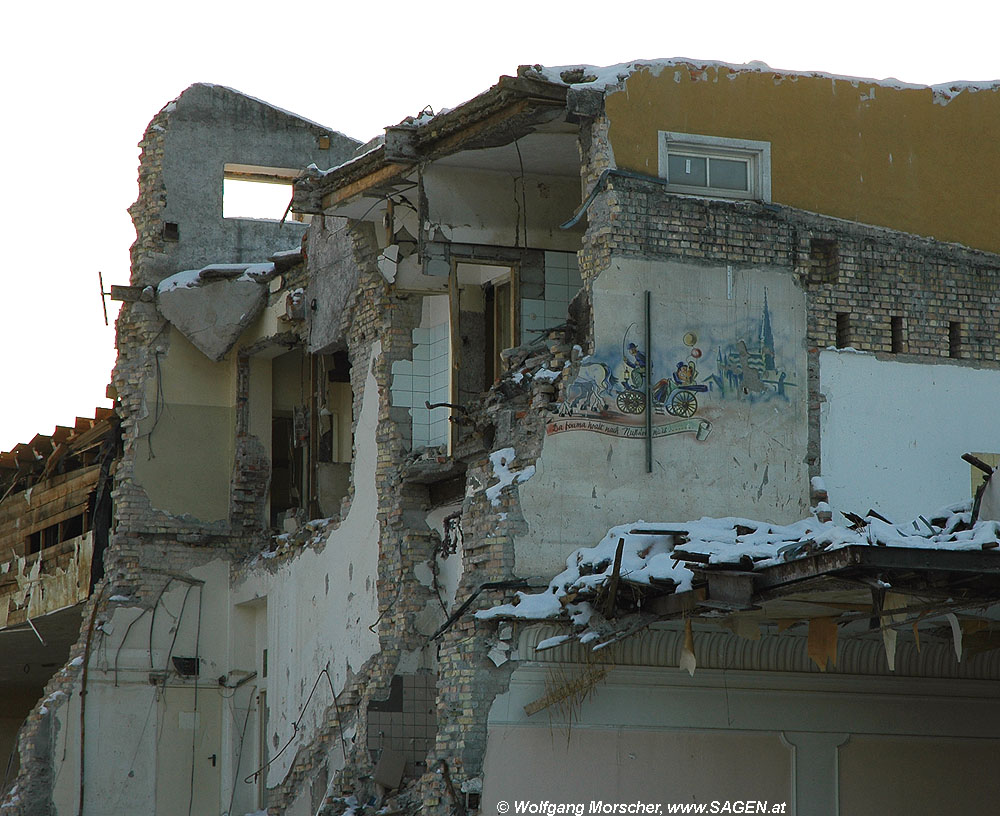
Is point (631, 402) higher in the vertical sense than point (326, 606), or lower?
higher

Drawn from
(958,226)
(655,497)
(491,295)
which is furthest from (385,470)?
(958,226)

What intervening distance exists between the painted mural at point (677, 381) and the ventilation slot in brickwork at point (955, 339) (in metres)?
1.93

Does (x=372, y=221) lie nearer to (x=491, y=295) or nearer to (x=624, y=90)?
(x=491, y=295)

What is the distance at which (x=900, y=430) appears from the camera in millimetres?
17109

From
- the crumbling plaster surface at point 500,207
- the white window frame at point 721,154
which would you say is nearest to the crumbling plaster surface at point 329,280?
the crumbling plaster surface at point 500,207

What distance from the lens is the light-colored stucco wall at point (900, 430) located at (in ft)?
55.4

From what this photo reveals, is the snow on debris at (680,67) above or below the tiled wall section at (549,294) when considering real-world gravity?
above

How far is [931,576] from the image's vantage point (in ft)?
43.7

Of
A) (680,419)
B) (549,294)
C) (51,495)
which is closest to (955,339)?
(680,419)

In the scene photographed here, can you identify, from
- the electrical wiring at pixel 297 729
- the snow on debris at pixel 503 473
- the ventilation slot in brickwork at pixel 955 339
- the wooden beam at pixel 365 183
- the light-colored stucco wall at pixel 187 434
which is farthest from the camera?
the light-colored stucco wall at pixel 187 434

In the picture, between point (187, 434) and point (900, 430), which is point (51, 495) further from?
point (900, 430)

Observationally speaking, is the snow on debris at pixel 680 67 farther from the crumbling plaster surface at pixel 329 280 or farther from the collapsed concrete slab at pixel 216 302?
the collapsed concrete slab at pixel 216 302

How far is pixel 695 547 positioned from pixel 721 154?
467 cm

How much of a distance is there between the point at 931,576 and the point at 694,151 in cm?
549
